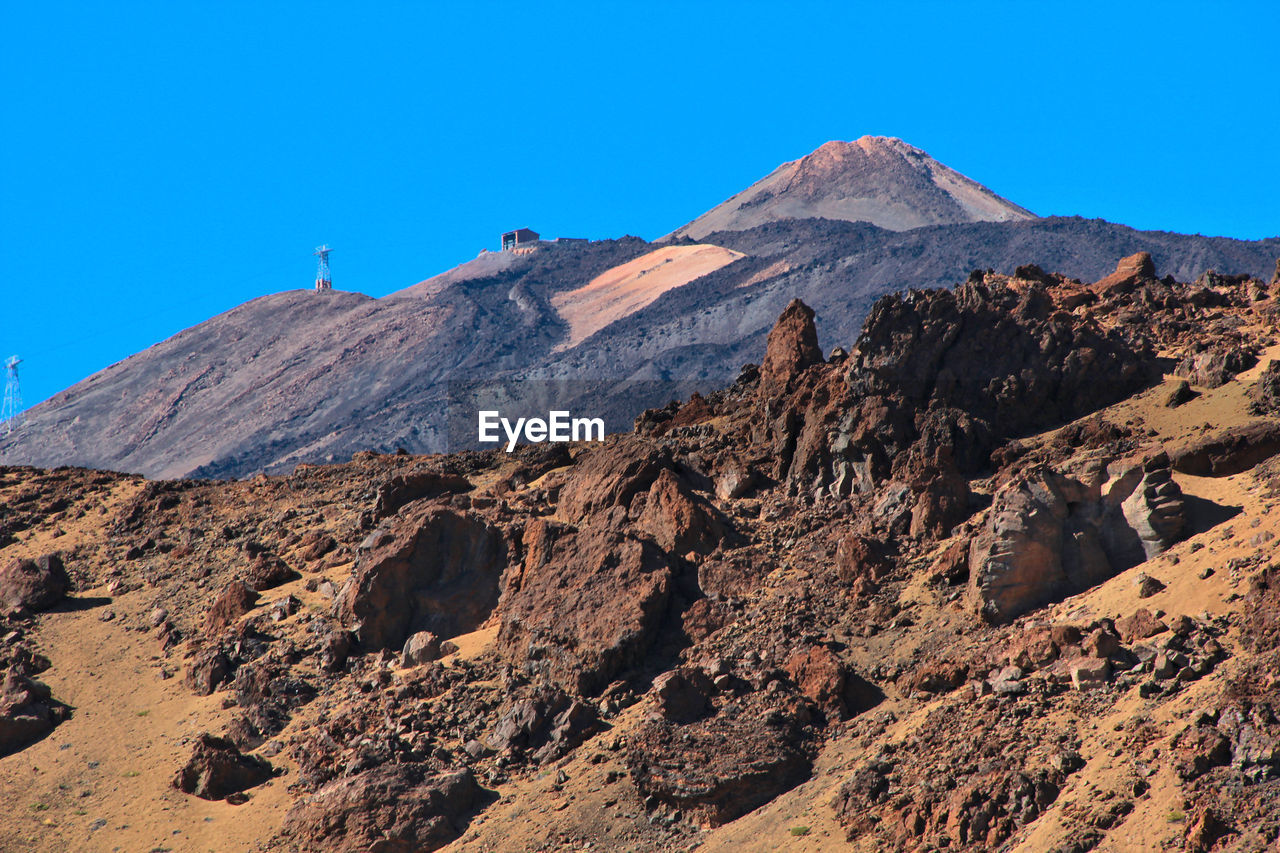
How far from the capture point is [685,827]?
19094mm

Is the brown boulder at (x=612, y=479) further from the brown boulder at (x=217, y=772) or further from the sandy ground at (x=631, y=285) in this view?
the sandy ground at (x=631, y=285)

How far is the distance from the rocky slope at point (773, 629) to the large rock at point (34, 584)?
88 millimetres

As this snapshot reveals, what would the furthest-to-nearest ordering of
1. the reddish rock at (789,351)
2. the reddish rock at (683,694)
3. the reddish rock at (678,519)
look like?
1. the reddish rock at (789,351)
2. the reddish rock at (678,519)
3. the reddish rock at (683,694)

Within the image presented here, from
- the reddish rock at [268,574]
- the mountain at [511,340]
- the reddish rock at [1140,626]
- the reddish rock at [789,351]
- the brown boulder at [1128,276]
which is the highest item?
the mountain at [511,340]

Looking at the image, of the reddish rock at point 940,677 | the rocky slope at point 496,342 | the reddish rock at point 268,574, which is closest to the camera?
the reddish rock at point 940,677

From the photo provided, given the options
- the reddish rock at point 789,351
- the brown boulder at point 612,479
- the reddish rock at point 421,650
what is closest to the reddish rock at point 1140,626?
the brown boulder at point 612,479

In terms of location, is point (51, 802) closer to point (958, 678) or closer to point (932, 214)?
point (958, 678)

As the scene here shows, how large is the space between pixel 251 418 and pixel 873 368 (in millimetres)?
107734

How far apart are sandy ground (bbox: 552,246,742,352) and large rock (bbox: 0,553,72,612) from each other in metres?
98.6

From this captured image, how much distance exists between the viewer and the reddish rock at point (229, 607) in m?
28.4

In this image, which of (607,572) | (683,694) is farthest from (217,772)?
(683,694)

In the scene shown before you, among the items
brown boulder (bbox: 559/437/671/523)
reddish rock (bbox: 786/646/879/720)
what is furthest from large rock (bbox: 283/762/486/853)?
brown boulder (bbox: 559/437/671/523)

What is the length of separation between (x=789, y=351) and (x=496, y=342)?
4201 inches

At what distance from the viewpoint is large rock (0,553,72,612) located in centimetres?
3094
